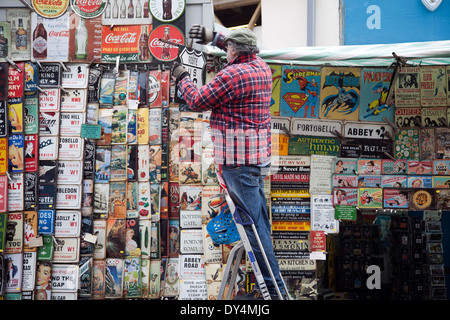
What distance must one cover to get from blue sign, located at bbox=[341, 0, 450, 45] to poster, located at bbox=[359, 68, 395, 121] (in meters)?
2.34

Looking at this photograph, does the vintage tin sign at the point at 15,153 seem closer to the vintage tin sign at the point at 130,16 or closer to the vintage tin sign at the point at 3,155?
the vintage tin sign at the point at 3,155

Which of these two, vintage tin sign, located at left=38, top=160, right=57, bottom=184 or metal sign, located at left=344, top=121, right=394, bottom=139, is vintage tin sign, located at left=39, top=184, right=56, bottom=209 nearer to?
vintage tin sign, located at left=38, top=160, right=57, bottom=184

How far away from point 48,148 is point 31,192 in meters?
0.47

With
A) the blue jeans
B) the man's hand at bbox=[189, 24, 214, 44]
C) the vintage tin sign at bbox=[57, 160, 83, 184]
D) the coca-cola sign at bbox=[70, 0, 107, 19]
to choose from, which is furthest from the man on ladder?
the coca-cola sign at bbox=[70, 0, 107, 19]

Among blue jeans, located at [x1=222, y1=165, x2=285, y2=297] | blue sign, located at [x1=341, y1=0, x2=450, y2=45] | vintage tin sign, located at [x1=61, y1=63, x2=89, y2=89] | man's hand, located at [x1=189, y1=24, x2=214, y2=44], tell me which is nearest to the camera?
blue jeans, located at [x1=222, y1=165, x2=285, y2=297]

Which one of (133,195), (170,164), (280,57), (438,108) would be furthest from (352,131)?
(133,195)

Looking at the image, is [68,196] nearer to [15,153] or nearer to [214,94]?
[15,153]

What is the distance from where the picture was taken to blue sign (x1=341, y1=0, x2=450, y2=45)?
7039 millimetres

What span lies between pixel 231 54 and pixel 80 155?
2.30 m

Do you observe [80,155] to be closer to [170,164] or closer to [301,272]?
[170,164]

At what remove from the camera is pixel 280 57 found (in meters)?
4.24

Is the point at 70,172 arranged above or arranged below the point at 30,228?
above

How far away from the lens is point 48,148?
16.7ft

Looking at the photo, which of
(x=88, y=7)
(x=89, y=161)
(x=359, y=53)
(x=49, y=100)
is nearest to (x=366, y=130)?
(x=359, y=53)
